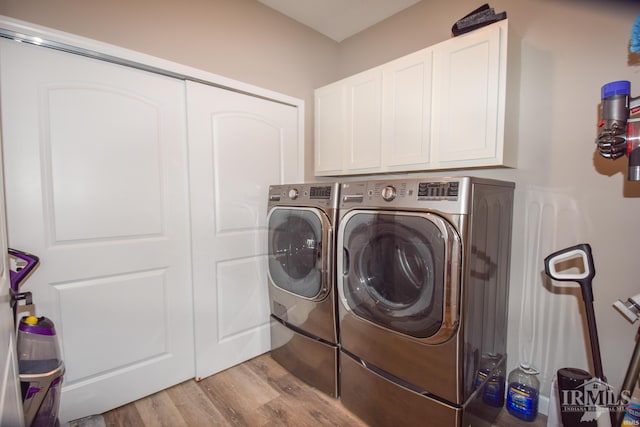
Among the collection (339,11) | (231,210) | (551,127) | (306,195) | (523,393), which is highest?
(339,11)

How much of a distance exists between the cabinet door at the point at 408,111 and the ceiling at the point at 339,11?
A: 0.62 meters

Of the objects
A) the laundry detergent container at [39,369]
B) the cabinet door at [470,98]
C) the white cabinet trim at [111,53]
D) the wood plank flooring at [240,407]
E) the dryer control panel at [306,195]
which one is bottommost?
→ the wood plank flooring at [240,407]

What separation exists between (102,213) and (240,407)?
53.3 inches

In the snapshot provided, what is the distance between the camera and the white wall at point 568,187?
1418 mm

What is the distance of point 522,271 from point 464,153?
2.56 feet

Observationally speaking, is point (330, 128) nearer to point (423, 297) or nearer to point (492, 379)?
point (423, 297)

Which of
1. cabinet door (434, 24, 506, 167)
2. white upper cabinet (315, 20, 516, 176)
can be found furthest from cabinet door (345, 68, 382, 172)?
cabinet door (434, 24, 506, 167)

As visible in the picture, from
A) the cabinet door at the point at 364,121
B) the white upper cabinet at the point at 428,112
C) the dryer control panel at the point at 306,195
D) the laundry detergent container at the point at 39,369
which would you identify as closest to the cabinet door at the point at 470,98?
the white upper cabinet at the point at 428,112

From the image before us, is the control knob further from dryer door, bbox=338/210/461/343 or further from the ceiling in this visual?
the ceiling

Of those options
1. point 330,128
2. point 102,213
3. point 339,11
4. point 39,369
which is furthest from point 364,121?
point 39,369

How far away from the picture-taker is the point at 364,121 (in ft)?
6.98

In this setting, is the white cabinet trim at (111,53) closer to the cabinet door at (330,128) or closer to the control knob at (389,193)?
the cabinet door at (330,128)

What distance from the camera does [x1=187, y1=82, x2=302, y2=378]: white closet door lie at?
1944mm

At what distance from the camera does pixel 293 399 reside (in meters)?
1.78
